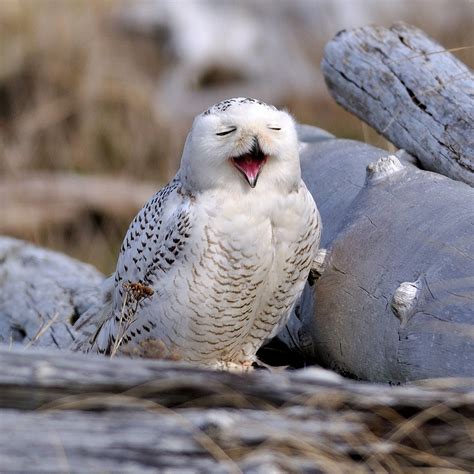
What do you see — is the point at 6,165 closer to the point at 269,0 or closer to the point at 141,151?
the point at 141,151

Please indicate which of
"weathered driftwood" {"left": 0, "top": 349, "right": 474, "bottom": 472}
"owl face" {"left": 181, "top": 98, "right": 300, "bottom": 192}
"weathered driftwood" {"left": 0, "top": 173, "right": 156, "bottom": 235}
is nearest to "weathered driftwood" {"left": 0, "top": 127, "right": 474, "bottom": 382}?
"owl face" {"left": 181, "top": 98, "right": 300, "bottom": 192}

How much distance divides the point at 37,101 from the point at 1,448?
28.4 feet

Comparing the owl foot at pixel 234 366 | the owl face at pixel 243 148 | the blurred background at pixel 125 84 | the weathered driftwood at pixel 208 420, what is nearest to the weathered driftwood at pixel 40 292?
the owl foot at pixel 234 366

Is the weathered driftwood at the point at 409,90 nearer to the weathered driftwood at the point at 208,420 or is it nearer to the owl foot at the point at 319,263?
the owl foot at the point at 319,263

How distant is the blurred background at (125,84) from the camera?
29.2 feet

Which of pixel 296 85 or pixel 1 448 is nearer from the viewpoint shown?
pixel 1 448

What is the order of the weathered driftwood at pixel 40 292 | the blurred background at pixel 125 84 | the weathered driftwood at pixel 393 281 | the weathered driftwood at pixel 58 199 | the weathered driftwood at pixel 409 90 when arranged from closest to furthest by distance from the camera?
the weathered driftwood at pixel 393 281, the weathered driftwood at pixel 409 90, the weathered driftwood at pixel 40 292, the weathered driftwood at pixel 58 199, the blurred background at pixel 125 84

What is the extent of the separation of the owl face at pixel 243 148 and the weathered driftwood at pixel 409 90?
3.25 feet

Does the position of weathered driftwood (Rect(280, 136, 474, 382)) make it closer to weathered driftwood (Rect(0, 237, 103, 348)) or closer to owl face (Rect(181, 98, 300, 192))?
owl face (Rect(181, 98, 300, 192))

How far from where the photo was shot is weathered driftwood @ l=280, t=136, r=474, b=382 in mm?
3180

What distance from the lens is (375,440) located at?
2.17 meters

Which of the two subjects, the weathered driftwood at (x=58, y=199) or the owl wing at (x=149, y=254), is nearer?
the owl wing at (x=149, y=254)

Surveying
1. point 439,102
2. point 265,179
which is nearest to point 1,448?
point 265,179

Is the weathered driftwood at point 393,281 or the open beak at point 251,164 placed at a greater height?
the open beak at point 251,164
